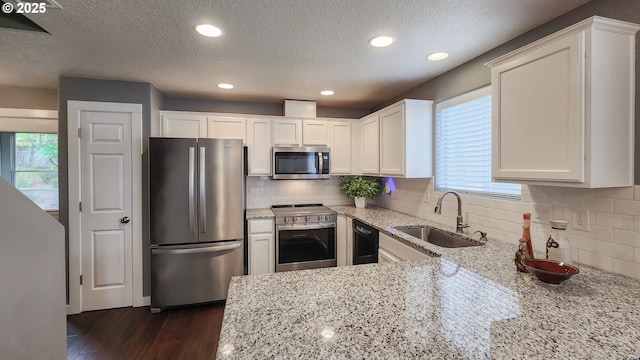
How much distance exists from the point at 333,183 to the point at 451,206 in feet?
6.05

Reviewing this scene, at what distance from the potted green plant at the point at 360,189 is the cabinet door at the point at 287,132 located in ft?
2.90

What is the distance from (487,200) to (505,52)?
109 cm

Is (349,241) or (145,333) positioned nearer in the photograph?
(145,333)

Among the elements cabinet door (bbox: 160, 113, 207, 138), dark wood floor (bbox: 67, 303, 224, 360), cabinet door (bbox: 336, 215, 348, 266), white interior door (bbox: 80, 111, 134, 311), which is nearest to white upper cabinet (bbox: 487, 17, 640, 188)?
cabinet door (bbox: 336, 215, 348, 266)

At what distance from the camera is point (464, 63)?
2383 mm

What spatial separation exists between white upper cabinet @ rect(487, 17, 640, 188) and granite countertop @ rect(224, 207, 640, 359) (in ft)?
1.77

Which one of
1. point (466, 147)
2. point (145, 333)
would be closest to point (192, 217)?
point (145, 333)

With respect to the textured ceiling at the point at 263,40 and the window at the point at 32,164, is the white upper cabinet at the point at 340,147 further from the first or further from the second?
the window at the point at 32,164

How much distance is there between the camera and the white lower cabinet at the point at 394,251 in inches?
81.0

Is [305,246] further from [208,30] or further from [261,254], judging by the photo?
[208,30]

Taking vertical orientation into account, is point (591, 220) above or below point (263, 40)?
below

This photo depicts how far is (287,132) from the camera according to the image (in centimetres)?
357

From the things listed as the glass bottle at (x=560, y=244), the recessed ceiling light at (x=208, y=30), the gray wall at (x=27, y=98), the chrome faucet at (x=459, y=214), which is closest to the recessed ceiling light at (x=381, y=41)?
the recessed ceiling light at (x=208, y=30)

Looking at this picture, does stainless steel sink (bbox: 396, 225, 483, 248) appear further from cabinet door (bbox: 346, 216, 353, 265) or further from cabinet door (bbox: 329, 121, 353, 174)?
cabinet door (bbox: 329, 121, 353, 174)
